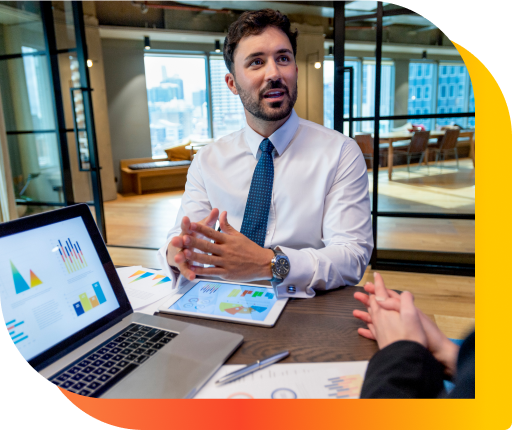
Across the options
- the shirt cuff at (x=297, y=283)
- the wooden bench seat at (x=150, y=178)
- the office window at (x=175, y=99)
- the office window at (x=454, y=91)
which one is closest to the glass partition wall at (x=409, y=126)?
the office window at (x=454, y=91)

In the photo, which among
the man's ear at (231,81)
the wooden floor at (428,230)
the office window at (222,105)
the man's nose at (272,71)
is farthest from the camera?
the office window at (222,105)

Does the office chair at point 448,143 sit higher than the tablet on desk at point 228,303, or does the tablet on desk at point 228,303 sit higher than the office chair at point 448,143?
the office chair at point 448,143

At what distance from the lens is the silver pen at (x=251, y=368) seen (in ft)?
2.15

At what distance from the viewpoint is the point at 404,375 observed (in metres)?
0.57

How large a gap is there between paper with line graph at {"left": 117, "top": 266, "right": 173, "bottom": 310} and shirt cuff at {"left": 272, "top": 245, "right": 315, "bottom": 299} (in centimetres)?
31

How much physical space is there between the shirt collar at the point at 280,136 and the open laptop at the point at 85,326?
0.78m

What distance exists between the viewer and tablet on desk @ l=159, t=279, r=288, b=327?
870 mm

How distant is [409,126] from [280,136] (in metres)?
2.12

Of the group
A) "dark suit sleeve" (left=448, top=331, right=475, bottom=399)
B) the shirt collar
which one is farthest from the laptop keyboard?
the shirt collar

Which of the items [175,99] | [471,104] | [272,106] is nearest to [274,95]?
[272,106]

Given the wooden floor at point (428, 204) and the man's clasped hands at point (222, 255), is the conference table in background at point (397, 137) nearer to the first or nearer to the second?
the wooden floor at point (428, 204)

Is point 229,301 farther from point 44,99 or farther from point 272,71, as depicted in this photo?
point 44,99

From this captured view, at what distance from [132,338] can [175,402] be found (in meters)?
0.21

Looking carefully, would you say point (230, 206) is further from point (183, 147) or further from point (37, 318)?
Answer: point (183, 147)
